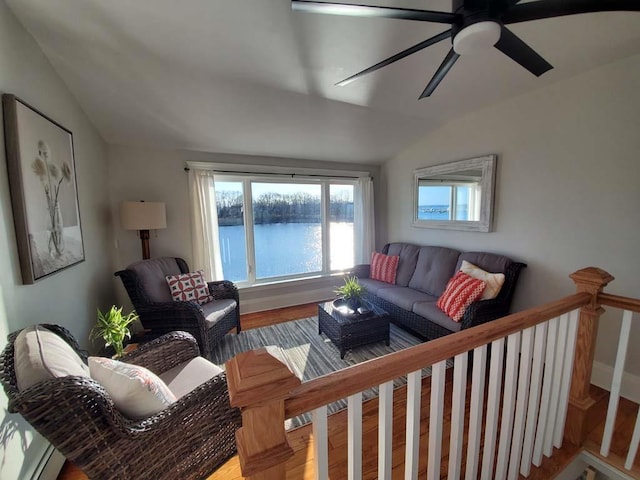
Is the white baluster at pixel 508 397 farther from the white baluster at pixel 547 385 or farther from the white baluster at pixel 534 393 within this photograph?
the white baluster at pixel 547 385

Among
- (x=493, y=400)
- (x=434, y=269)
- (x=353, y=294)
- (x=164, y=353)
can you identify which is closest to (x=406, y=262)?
(x=434, y=269)

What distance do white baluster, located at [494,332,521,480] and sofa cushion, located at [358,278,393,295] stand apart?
2076 millimetres

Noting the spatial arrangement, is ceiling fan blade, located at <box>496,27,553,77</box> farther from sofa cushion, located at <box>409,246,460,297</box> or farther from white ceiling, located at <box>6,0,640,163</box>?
sofa cushion, located at <box>409,246,460,297</box>

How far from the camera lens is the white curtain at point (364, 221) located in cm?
422

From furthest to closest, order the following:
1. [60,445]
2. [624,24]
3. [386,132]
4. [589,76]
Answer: [386,132] < [589,76] < [624,24] < [60,445]

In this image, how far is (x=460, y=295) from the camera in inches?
94.7

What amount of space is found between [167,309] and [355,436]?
2185 millimetres

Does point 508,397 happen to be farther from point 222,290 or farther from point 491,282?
point 222,290

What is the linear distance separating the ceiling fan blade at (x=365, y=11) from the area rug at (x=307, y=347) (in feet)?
7.58

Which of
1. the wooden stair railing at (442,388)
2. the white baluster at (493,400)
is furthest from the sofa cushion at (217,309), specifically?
the white baluster at (493,400)

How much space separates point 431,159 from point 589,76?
5.15 feet

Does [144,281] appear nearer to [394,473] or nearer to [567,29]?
[394,473]

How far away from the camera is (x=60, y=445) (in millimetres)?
877

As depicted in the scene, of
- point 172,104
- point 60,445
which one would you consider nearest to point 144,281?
point 172,104
